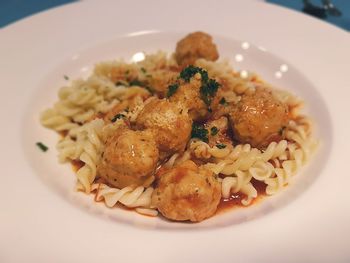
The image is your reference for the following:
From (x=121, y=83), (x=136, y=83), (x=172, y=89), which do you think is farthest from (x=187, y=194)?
(x=121, y=83)

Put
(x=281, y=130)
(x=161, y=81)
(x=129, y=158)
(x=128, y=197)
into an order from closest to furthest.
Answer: (x=129, y=158)
(x=128, y=197)
(x=281, y=130)
(x=161, y=81)

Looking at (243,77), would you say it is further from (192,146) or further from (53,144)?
(53,144)

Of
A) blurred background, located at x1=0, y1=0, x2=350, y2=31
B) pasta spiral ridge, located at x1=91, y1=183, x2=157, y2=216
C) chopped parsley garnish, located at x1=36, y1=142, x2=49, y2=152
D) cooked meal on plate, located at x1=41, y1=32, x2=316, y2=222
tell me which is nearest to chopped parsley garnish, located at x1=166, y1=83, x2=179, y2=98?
cooked meal on plate, located at x1=41, y1=32, x2=316, y2=222

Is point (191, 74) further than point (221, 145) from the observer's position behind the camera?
Yes

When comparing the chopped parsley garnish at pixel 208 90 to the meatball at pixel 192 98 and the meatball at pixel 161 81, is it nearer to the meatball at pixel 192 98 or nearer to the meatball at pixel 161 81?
the meatball at pixel 192 98

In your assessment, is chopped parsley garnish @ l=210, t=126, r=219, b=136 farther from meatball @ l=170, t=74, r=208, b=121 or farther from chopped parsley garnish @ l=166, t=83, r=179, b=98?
chopped parsley garnish @ l=166, t=83, r=179, b=98

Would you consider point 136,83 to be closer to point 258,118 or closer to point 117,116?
point 117,116

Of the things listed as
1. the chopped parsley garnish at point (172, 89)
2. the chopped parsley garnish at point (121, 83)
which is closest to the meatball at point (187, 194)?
the chopped parsley garnish at point (172, 89)
